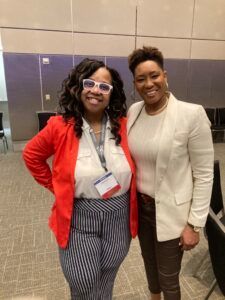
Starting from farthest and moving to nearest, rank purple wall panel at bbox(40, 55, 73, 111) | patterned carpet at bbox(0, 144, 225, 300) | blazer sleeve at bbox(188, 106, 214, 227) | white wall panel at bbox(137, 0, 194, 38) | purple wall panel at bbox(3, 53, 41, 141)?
white wall panel at bbox(137, 0, 194, 38) → purple wall panel at bbox(40, 55, 73, 111) → purple wall panel at bbox(3, 53, 41, 141) → patterned carpet at bbox(0, 144, 225, 300) → blazer sleeve at bbox(188, 106, 214, 227)

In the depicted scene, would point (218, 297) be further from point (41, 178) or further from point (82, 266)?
point (41, 178)

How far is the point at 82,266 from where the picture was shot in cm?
132

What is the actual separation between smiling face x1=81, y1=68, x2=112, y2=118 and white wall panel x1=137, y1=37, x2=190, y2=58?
5.84 metres

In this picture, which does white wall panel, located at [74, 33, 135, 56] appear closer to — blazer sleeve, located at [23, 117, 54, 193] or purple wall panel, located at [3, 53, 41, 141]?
purple wall panel, located at [3, 53, 41, 141]

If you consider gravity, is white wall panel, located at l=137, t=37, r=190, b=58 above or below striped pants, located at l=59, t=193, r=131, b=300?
above

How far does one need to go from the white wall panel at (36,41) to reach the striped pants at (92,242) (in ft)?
18.1

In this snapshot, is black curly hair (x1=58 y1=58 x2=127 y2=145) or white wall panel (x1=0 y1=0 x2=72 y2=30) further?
white wall panel (x1=0 y1=0 x2=72 y2=30)

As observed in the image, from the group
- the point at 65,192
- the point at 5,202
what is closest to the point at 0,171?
the point at 5,202

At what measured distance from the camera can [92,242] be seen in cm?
133

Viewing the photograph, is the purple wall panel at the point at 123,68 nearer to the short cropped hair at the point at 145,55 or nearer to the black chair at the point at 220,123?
the black chair at the point at 220,123

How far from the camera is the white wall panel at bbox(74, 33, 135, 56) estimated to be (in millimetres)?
6176

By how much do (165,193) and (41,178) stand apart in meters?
0.71

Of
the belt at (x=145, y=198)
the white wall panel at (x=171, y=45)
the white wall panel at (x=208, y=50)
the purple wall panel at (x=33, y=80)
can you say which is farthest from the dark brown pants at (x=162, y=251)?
the white wall panel at (x=208, y=50)

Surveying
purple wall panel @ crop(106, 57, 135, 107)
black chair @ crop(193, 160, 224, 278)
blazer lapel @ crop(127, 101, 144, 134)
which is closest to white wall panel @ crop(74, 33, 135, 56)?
purple wall panel @ crop(106, 57, 135, 107)
